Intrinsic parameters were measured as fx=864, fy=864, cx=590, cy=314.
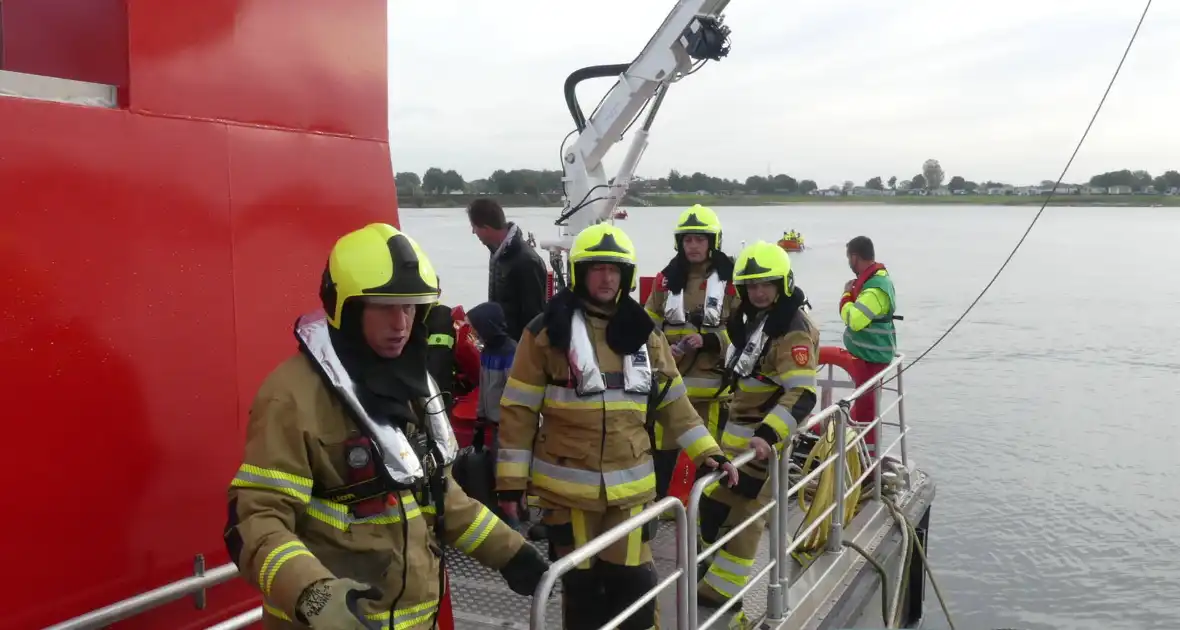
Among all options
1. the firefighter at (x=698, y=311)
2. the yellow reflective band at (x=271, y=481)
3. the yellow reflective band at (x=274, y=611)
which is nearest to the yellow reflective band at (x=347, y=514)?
the yellow reflective band at (x=271, y=481)

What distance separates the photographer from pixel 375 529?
76.2 inches

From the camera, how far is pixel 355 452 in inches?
72.9

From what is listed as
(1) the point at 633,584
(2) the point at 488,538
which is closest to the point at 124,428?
(2) the point at 488,538

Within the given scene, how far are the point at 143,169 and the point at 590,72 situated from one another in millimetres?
6608

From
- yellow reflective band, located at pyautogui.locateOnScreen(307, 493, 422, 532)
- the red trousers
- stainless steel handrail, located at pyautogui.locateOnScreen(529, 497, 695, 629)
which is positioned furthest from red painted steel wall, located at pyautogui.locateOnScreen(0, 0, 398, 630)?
the red trousers

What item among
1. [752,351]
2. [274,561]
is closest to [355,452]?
[274,561]

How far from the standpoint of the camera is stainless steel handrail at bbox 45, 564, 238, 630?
1.93m

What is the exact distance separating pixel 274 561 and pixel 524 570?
2.46 ft

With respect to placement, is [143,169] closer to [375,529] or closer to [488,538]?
[375,529]

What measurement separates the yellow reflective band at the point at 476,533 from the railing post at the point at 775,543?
66.9 inches

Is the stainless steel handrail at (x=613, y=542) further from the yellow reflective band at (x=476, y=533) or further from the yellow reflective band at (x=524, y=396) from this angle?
the yellow reflective band at (x=524, y=396)

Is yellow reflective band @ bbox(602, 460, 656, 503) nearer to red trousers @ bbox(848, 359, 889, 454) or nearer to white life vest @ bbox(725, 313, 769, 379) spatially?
white life vest @ bbox(725, 313, 769, 379)

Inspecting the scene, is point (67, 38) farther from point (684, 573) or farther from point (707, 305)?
point (707, 305)

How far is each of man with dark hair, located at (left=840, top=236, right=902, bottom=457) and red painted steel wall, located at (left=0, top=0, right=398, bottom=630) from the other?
5.02 meters
